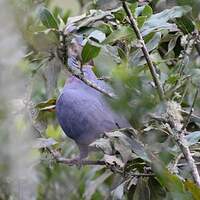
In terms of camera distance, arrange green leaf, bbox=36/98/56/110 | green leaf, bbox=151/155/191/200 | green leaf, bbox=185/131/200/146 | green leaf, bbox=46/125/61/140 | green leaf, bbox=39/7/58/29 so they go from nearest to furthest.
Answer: green leaf, bbox=151/155/191/200 < green leaf, bbox=39/7/58/29 < green leaf, bbox=185/131/200/146 < green leaf, bbox=36/98/56/110 < green leaf, bbox=46/125/61/140

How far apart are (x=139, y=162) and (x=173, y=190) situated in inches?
11.5

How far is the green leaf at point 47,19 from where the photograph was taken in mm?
985

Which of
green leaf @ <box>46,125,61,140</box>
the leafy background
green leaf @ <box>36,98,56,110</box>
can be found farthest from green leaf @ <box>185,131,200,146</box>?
green leaf @ <box>46,125,61,140</box>

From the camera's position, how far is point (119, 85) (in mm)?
588

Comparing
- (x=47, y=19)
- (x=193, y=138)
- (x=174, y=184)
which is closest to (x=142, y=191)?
(x=193, y=138)

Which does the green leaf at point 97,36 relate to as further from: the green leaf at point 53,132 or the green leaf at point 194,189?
the green leaf at point 53,132

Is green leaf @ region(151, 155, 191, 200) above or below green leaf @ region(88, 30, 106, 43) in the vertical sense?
below

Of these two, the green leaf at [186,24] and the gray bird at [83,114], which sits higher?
the green leaf at [186,24]

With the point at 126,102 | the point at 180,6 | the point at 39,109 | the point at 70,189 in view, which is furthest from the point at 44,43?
the point at 70,189

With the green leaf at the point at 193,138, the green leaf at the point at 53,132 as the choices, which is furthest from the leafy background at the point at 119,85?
the green leaf at the point at 53,132

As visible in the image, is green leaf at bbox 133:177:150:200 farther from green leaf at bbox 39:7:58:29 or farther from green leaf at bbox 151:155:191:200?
green leaf at bbox 39:7:58:29

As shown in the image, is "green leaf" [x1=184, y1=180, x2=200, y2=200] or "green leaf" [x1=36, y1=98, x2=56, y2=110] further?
"green leaf" [x1=36, y1=98, x2=56, y2=110]

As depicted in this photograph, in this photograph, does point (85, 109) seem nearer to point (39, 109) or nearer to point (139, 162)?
point (39, 109)

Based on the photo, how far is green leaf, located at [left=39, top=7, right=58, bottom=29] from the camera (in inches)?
38.8
